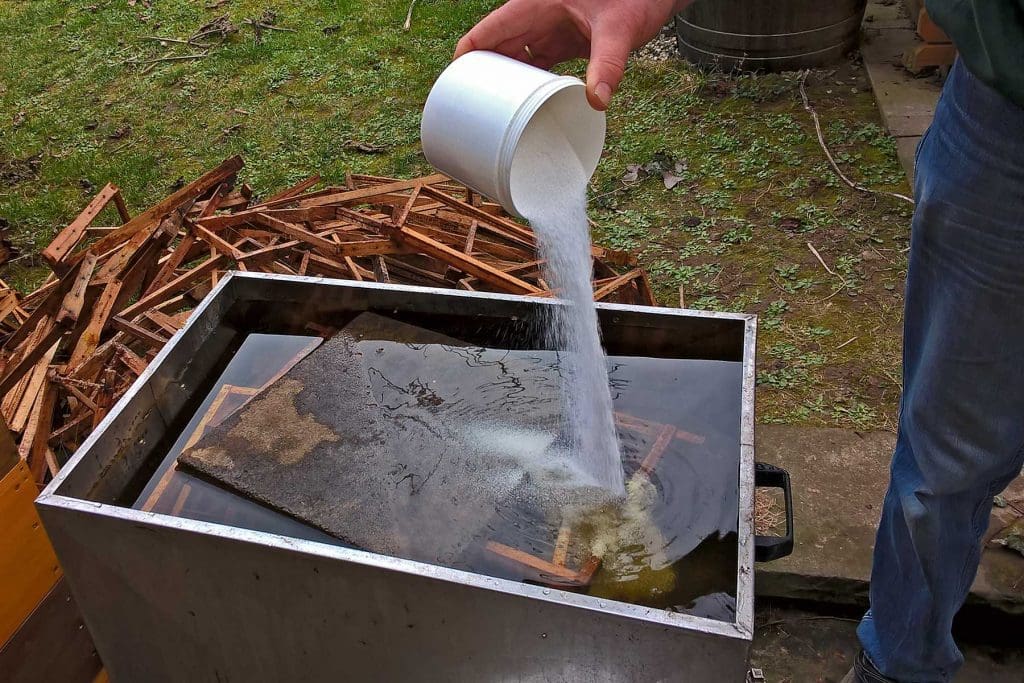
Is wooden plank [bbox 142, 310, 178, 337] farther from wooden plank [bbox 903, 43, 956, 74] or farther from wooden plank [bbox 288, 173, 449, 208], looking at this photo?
wooden plank [bbox 903, 43, 956, 74]

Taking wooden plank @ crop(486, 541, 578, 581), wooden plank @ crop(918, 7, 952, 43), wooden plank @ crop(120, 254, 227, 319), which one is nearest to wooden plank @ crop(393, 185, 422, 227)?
wooden plank @ crop(120, 254, 227, 319)

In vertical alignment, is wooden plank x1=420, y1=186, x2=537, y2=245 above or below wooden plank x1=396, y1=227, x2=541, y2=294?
below

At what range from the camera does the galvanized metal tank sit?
1.42 m

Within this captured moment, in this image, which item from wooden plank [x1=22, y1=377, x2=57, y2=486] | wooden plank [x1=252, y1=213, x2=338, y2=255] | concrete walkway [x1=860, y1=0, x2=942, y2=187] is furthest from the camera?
concrete walkway [x1=860, y1=0, x2=942, y2=187]

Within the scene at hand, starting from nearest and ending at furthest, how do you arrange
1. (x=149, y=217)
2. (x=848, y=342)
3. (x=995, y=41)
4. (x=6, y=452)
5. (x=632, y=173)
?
1. (x=995, y=41)
2. (x=6, y=452)
3. (x=848, y=342)
4. (x=149, y=217)
5. (x=632, y=173)

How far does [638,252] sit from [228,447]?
2613mm

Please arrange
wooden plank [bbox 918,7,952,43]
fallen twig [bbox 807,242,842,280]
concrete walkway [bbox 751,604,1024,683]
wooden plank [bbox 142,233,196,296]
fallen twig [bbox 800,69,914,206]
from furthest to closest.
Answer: wooden plank [bbox 918,7,952,43] < fallen twig [bbox 800,69,914,206] < fallen twig [bbox 807,242,842,280] < wooden plank [bbox 142,233,196,296] < concrete walkway [bbox 751,604,1024,683]

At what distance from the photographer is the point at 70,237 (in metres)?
3.54

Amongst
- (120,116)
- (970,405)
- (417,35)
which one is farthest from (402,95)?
(970,405)

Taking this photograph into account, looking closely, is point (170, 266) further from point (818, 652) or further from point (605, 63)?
point (818, 652)

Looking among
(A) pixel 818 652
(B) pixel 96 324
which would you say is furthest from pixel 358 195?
(A) pixel 818 652

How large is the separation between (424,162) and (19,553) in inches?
141

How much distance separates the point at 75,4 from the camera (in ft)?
27.4

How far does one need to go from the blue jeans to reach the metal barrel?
13.3 ft
